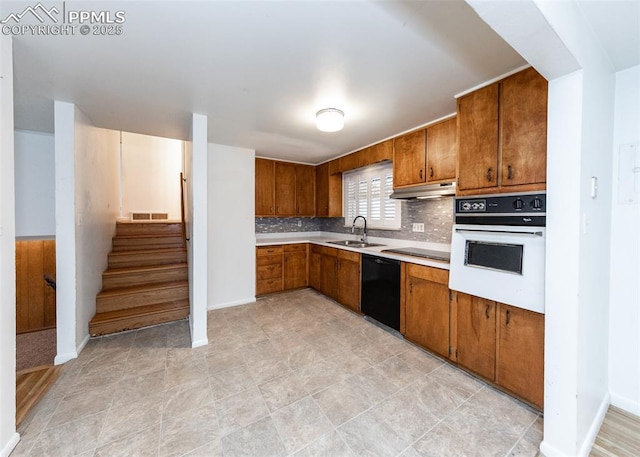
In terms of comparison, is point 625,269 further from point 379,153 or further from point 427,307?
point 379,153

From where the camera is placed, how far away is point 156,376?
2.04 m

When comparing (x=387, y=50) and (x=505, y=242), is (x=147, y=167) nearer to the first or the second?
(x=387, y=50)

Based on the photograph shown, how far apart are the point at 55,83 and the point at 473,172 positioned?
328cm

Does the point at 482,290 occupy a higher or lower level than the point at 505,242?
lower

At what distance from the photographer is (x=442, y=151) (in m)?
2.52

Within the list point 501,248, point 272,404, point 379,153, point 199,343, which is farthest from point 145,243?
point 501,248

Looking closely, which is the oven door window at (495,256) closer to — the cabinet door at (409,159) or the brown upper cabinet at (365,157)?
the cabinet door at (409,159)

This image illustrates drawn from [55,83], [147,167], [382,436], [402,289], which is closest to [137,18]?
[55,83]

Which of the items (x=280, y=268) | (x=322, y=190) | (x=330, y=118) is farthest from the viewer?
(x=322, y=190)

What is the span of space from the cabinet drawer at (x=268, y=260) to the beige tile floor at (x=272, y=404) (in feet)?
4.73

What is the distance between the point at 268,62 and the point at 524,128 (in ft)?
5.69

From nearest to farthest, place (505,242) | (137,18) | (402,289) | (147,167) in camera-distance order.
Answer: (137,18) < (505,242) < (402,289) < (147,167)

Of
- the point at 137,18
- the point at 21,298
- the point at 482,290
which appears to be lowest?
the point at 21,298

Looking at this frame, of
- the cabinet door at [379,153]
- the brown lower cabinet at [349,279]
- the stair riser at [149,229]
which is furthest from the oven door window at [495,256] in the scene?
the stair riser at [149,229]
